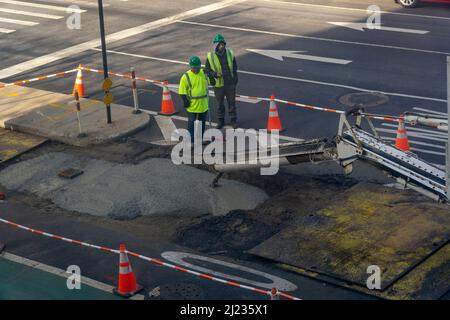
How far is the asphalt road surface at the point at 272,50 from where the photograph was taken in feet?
71.3

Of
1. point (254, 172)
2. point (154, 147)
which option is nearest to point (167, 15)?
point (154, 147)

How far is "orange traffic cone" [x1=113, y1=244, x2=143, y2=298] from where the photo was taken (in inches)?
511

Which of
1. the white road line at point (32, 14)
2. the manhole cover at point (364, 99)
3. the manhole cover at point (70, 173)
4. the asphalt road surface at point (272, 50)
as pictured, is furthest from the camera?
the white road line at point (32, 14)

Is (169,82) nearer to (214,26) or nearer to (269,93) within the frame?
(269,93)

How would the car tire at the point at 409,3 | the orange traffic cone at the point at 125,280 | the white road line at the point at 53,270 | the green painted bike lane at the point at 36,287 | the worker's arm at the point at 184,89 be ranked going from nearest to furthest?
the orange traffic cone at the point at 125,280 < the green painted bike lane at the point at 36,287 < the white road line at the point at 53,270 < the worker's arm at the point at 184,89 < the car tire at the point at 409,3

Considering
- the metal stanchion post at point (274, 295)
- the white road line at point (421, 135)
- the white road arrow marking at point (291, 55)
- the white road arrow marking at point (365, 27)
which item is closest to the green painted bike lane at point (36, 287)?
the metal stanchion post at point (274, 295)

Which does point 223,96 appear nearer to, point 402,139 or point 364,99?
point 364,99

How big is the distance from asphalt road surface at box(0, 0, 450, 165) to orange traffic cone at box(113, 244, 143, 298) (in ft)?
25.0

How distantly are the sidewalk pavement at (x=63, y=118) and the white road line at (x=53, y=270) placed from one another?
5233mm

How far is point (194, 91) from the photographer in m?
18.6

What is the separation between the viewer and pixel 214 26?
29.1 m

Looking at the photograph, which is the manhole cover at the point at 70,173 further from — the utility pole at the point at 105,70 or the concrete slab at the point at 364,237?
the concrete slab at the point at 364,237

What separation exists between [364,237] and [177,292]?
3.32m
